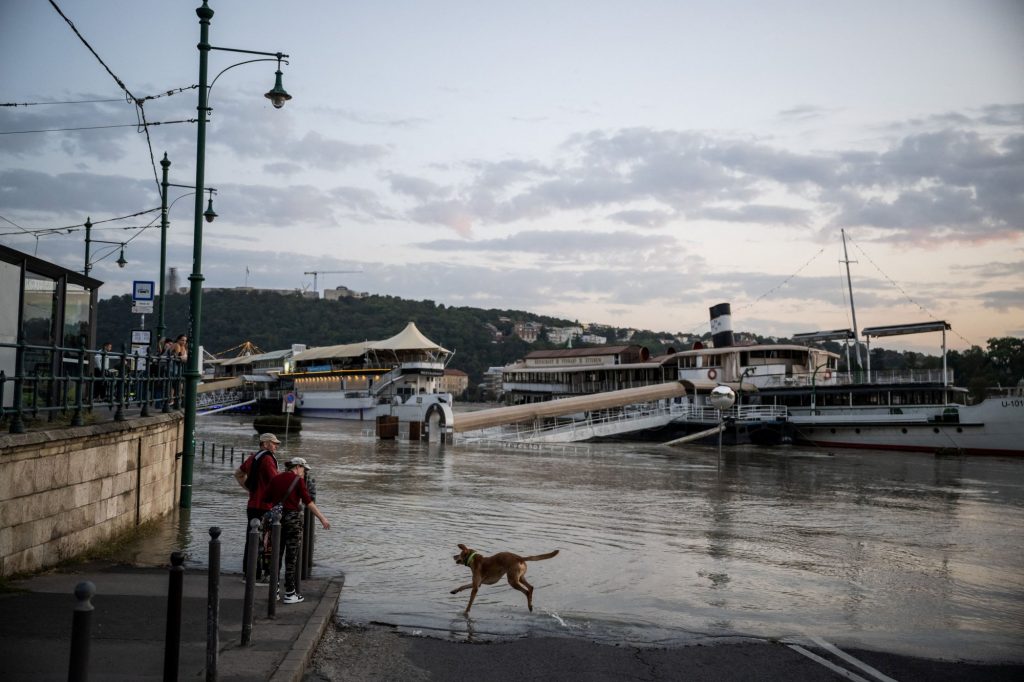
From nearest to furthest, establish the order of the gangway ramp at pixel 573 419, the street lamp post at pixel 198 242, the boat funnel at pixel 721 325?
the street lamp post at pixel 198 242 → the gangway ramp at pixel 573 419 → the boat funnel at pixel 721 325

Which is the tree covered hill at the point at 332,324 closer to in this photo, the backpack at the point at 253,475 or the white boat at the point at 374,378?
the white boat at the point at 374,378

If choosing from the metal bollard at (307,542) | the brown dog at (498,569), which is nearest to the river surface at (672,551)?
the brown dog at (498,569)

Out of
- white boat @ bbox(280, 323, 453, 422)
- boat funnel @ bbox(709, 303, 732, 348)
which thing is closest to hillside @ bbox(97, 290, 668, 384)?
white boat @ bbox(280, 323, 453, 422)

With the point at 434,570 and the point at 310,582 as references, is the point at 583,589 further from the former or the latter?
the point at 310,582

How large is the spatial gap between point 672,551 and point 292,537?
689 cm

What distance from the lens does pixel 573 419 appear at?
4875cm

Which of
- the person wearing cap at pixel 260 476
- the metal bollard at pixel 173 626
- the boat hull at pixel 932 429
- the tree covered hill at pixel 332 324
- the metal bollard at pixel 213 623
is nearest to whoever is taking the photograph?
the metal bollard at pixel 173 626

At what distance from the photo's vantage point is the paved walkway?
5.52 meters

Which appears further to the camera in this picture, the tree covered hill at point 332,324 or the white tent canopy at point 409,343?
the tree covered hill at point 332,324

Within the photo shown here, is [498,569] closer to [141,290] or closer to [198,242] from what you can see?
[198,242]

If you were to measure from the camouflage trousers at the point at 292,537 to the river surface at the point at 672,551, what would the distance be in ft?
2.75

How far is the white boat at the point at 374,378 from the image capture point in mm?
73925

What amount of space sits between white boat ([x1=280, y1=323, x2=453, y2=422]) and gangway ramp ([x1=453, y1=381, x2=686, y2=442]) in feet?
63.7

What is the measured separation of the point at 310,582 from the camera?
849cm
